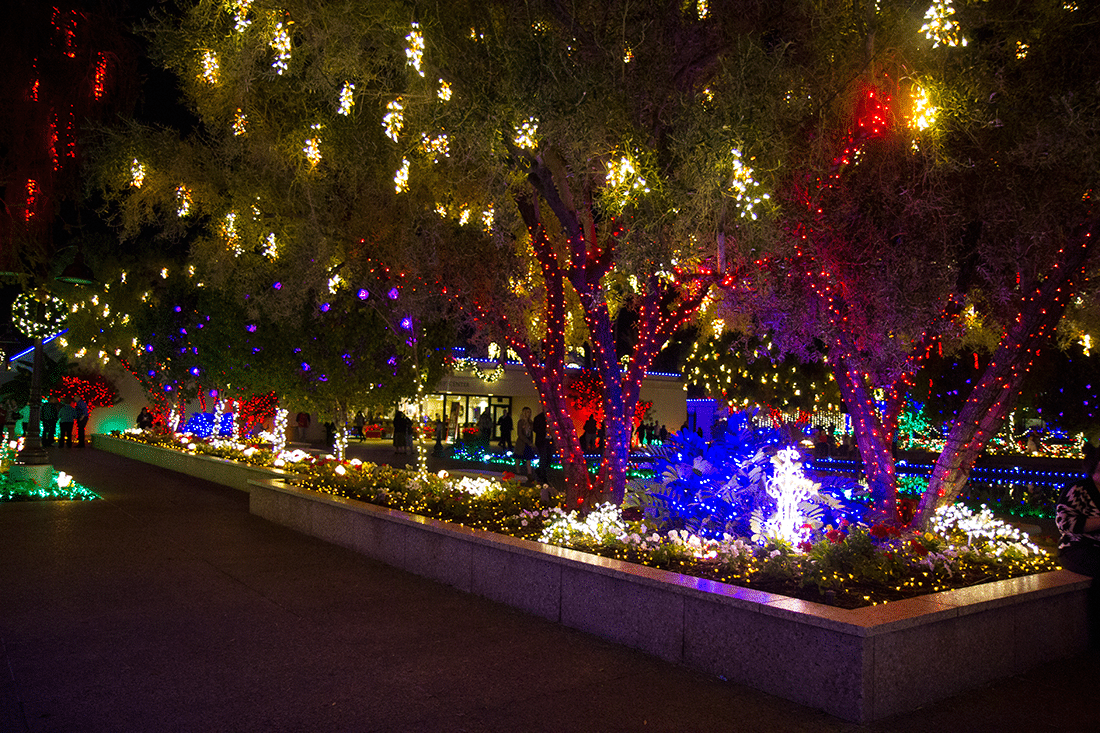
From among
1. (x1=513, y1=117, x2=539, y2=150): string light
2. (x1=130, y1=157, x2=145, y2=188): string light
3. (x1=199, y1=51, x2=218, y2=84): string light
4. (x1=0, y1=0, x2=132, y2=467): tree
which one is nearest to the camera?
(x1=513, y1=117, x2=539, y2=150): string light

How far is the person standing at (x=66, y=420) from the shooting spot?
105 feet

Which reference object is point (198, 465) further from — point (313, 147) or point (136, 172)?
point (313, 147)

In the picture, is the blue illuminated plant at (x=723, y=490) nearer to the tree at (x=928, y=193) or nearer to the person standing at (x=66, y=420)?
the tree at (x=928, y=193)

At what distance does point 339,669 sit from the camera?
527cm

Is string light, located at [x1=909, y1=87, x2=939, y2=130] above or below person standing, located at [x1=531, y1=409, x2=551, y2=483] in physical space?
above

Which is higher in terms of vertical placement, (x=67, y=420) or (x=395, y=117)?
(x=395, y=117)

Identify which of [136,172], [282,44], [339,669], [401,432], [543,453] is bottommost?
[339,669]

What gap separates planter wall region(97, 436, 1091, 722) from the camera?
15.0 feet

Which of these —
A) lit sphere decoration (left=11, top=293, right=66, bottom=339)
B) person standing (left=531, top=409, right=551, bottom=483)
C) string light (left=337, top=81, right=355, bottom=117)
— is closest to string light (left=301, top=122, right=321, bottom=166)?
string light (left=337, top=81, right=355, bottom=117)

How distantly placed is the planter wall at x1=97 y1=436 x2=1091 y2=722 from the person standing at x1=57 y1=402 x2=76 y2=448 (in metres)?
30.6

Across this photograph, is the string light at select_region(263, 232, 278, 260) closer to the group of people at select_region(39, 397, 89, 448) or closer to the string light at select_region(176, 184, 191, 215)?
the string light at select_region(176, 184, 191, 215)

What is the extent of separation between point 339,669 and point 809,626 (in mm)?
2975

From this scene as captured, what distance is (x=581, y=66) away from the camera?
7848mm

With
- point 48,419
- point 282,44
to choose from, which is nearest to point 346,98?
point 282,44
